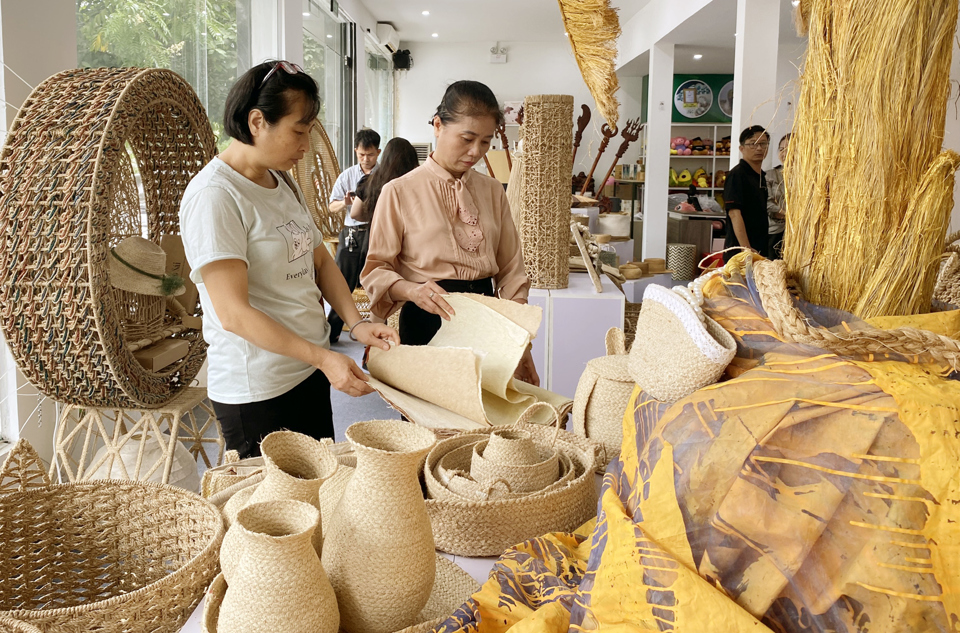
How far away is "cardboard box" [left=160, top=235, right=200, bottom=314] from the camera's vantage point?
280cm

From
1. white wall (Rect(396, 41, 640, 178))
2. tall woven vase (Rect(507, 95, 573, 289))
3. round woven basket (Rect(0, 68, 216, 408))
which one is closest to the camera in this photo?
round woven basket (Rect(0, 68, 216, 408))

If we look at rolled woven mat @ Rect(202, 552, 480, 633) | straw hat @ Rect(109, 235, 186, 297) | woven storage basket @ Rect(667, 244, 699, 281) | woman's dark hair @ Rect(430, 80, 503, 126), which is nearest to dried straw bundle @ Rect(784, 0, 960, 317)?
rolled woven mat @ Rect(202, 552, 480, 633)

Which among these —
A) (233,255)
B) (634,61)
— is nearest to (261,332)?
(233,255)

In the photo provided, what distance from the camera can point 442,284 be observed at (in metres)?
2.21

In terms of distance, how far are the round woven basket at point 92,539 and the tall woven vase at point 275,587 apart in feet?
1.19

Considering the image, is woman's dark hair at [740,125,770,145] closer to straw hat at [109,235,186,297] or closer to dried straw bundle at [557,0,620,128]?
dried straw bundle at [557,0,620,128]

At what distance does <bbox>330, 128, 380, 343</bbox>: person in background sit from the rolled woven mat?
4.18 metres

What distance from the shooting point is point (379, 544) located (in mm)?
886

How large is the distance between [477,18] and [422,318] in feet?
31.4

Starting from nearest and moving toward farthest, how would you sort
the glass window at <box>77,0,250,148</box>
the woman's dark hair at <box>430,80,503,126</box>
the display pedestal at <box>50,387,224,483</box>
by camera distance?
the woman's dark hair at <box>430,80,503,126</box> → the display pedestal at <box>50,387,224,483</box> → the glass window at <box>77,0,250,148</box>

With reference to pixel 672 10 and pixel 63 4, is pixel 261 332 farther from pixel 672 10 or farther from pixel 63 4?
pixel 672 10

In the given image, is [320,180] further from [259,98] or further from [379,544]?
A: [379,544]

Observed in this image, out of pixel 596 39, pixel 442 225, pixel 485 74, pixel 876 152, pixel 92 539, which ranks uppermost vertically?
pixel 485 74

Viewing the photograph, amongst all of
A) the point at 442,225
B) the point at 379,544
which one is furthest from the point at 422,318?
the point at 379,544
